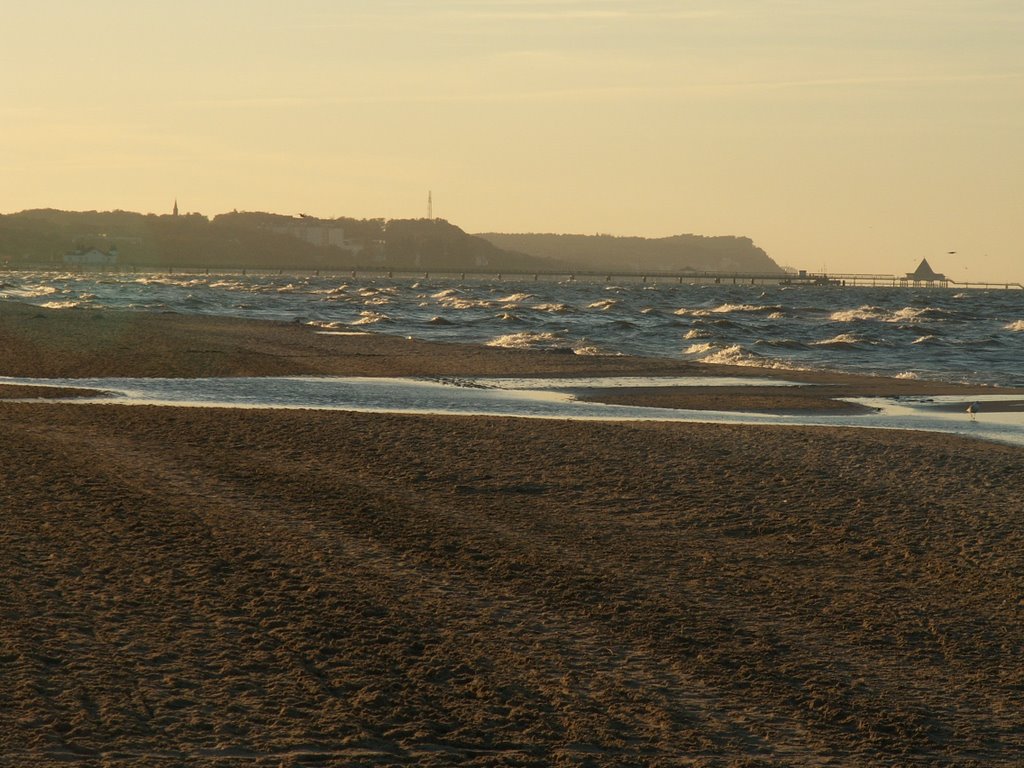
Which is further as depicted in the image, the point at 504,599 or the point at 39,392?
the point at 39,392

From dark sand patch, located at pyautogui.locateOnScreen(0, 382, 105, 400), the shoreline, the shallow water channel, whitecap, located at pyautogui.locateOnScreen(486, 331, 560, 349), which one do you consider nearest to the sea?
whitecap, located at pyautogui.locateOnScreen(486, 331, 560, 349)

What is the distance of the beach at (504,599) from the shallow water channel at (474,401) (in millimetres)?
3125

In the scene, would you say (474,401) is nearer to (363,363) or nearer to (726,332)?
(363,363)

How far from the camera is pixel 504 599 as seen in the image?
7.41 m

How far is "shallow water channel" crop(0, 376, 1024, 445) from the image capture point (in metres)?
17.4

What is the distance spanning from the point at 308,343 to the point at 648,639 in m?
27.9

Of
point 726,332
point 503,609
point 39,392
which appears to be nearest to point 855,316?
point 726,332

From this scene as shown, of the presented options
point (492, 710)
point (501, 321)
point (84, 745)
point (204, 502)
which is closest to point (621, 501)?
point (204, 502)

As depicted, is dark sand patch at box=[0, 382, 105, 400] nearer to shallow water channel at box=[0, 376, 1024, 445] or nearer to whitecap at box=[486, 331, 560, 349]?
shallow water channel at box=[0, 376, 1024, 445]

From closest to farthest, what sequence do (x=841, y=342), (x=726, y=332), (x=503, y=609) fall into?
(x=503, y=609) < (x=841, y=342) < (x=726, y=332)

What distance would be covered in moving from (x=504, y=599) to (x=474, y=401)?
474 inches

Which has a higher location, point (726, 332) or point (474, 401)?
point (474, 401)

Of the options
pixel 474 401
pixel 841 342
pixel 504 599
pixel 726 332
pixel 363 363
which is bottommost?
pixel 726 332

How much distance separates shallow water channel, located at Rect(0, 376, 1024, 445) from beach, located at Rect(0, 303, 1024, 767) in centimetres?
313
